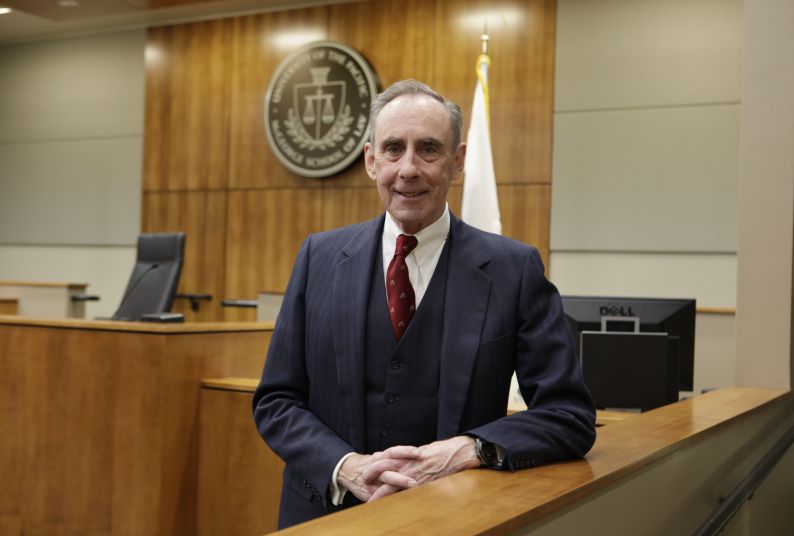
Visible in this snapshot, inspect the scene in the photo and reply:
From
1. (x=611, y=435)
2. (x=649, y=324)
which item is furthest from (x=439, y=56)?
(x=611, y=435)

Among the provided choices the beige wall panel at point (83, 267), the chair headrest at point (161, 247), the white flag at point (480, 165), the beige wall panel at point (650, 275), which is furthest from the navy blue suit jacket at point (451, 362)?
the beige wall panel at point (83, 267)

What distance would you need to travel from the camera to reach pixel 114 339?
336 centimetres

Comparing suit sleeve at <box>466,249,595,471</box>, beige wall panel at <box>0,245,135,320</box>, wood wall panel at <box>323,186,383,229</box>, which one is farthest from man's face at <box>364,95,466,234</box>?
beige wall panel at <box>0,245,135,320</box>

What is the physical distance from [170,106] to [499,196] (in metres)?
3.20

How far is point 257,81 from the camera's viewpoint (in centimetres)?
775

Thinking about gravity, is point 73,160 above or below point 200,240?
above

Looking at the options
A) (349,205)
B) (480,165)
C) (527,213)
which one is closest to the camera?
(480,165)

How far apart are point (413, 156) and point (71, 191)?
7745 mm

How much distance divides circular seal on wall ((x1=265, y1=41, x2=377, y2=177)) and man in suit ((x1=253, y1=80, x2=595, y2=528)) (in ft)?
18.2

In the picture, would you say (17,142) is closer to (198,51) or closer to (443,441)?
(198,51)

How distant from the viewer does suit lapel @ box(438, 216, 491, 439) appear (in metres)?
1.61

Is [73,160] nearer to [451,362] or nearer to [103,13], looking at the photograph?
[103,13]

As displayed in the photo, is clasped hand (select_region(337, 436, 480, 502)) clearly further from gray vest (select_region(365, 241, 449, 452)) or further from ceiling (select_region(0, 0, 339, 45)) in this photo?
ceiling (select_region(0, 0, 339, 45))

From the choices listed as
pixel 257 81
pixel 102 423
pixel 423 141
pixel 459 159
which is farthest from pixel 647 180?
pixel 423 141
